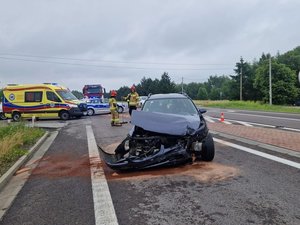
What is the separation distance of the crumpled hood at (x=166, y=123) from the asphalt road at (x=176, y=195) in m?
0.76

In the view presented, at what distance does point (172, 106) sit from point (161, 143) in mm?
2158

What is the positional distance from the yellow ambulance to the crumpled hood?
18579 millimetres

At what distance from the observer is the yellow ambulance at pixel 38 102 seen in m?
25.1

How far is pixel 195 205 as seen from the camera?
4.91 metres

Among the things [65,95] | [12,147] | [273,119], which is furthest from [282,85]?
[12,147]

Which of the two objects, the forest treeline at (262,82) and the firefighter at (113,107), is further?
the forest treeline at (262,82)

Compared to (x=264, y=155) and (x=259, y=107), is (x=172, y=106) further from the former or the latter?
(x=259, y=107)

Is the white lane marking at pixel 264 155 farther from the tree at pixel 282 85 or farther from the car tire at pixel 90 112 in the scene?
the tree at pixel 282 85

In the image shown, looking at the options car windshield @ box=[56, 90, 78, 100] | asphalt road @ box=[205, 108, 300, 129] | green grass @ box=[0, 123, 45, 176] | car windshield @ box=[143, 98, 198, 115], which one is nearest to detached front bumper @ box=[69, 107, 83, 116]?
car windshield @ box=[56, 90, 78, 100]

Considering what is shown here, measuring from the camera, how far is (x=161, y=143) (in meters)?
6.89

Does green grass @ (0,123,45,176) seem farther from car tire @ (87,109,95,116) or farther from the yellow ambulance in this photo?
car tire @ (87,109,95,116)

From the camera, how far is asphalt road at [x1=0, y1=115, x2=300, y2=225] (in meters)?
4.52

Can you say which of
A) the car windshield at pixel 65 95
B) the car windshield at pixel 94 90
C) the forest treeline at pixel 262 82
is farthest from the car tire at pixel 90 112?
the forest treeline at pixel 262 82

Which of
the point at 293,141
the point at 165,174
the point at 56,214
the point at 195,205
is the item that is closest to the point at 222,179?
→ the point at 165,174
